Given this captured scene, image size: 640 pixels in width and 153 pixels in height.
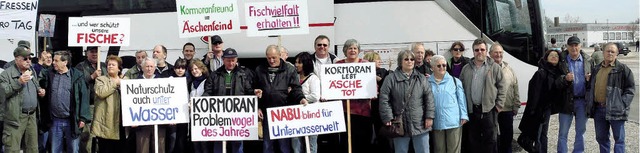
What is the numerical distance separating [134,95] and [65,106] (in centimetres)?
119

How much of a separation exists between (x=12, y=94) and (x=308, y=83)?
11.8 ft

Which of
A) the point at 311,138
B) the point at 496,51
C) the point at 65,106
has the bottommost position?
the point at 311,138

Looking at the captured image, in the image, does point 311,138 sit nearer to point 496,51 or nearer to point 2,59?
point 496,51

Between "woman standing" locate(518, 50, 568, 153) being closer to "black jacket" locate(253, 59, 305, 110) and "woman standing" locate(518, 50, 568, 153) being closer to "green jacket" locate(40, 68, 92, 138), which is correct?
"black jacket" locate(253, 59, 305, 110)

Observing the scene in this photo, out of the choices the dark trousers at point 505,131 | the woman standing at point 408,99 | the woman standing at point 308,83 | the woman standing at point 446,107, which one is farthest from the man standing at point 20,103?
the dark trousers at point 505,131

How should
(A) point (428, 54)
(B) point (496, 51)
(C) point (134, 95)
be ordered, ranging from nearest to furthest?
(C) point (134, 95) → (B) point (496, 51) → (A) point (428, 54)

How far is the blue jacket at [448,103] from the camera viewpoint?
6.82m

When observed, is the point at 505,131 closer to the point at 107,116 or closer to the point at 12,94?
the point at 107,116

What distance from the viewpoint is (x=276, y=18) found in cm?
803

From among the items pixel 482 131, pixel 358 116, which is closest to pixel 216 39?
pixel 358 116

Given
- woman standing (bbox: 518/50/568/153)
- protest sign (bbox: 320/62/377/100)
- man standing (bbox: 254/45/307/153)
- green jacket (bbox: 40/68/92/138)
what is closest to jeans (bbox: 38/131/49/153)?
green jacket (bbox: 40/68/92/138)


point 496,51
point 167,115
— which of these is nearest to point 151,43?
point 167,115

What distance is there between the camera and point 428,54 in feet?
26.6

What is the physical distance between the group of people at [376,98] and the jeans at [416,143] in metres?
0.01
